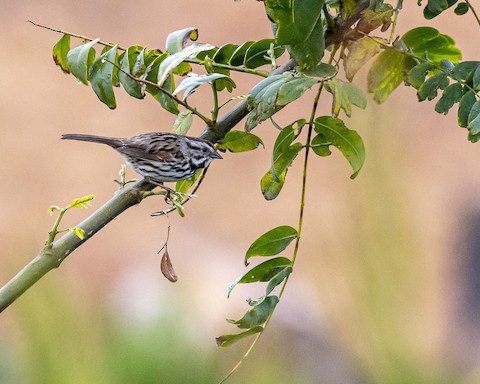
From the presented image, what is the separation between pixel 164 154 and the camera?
1495mm

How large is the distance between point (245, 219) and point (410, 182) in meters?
5.74

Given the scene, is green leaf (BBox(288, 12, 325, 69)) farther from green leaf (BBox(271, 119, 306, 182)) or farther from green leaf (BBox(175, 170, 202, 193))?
green leaf (BBox(175, 170, 202, 193))

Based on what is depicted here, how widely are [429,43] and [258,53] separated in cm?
23

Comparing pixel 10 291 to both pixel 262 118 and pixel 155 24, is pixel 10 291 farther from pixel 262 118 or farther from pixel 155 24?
pixel 155 24

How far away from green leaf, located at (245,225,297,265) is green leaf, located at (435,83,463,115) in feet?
0.77

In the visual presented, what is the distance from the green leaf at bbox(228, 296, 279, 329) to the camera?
100 centimetres

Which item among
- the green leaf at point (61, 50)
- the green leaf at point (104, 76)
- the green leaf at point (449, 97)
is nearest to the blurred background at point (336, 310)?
the green leaf at point (449, 97)

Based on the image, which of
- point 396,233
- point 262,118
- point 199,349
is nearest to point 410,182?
point 396,233

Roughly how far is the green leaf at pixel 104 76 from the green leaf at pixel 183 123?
0.09 metres

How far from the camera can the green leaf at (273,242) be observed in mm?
1088

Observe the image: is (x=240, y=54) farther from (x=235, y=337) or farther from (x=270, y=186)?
(x=235, y=337)

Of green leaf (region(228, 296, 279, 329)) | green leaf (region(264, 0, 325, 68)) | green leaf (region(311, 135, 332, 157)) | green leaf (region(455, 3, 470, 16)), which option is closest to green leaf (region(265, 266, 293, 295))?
green leaf (region(228, 296, 279, 329))

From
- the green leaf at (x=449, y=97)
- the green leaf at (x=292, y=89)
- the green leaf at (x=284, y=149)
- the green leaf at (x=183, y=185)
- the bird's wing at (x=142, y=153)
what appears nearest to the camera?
the green leaf at (x=292, y=89)

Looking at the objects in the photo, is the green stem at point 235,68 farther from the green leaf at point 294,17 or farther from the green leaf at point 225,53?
the green leaf at point 294,17
